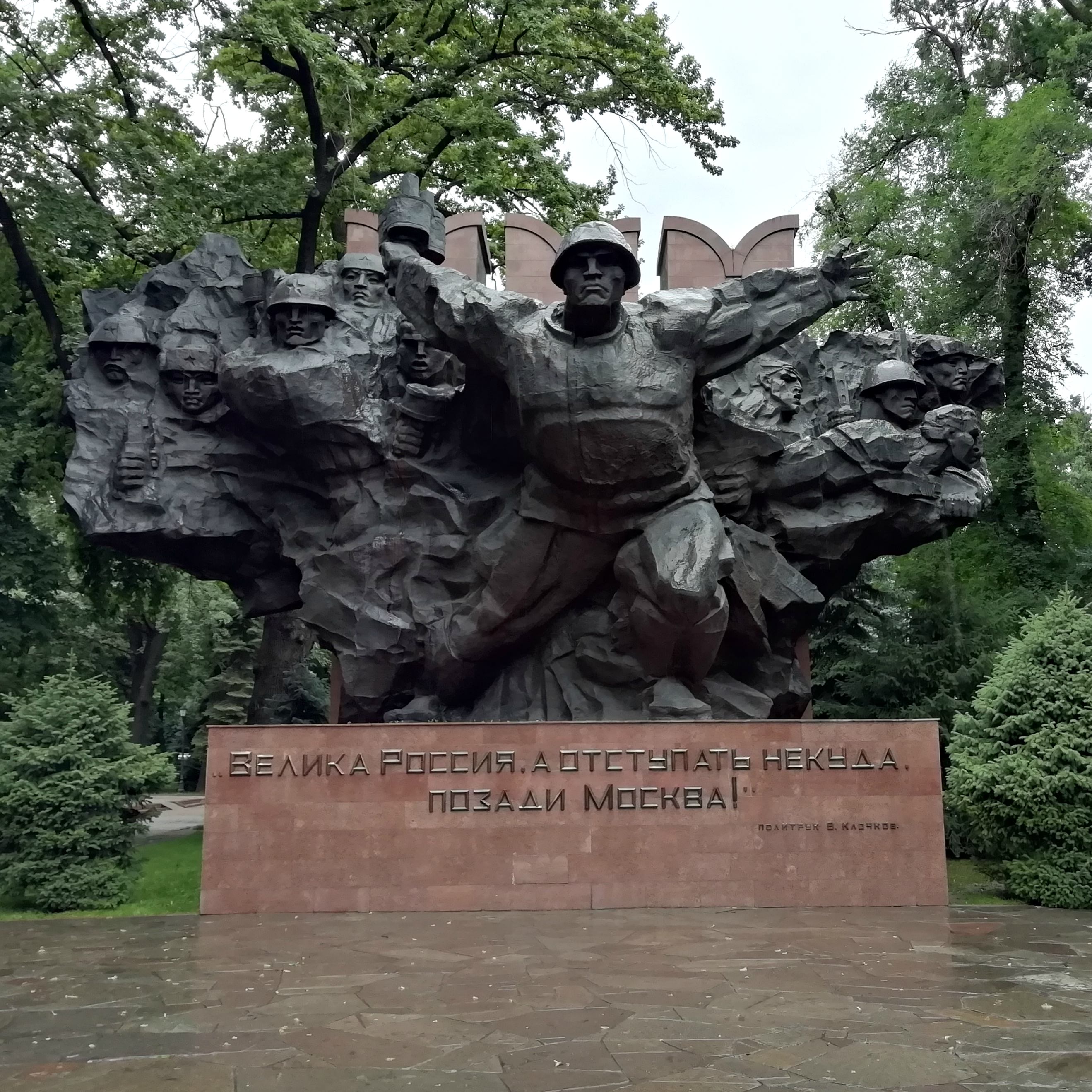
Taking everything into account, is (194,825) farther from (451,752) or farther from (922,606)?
(922,606)

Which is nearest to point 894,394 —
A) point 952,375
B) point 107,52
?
point 952,375

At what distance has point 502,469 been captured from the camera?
12.8 m

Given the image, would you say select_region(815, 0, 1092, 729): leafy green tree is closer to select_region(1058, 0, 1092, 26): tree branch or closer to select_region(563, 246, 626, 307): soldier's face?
select_region(1058, 0, 1092, 26): tree branch

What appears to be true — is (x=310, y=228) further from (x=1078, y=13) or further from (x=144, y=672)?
(x=144, y=672)

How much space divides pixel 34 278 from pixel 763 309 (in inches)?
495

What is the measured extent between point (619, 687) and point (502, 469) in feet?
9.27

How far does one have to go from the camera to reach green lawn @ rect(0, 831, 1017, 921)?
34.9 feet

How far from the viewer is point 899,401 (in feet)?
43.6

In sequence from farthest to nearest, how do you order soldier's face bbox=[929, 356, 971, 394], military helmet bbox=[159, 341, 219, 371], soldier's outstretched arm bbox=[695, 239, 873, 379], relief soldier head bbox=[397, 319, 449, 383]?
1. soldier's face bbox=[929, 356, 971, 394]
2. military helmet bbox=[159, 341, 219, 371]
3. relief soldier head bbox=[397, 319, 449, 383]
4. soldier's outstretched arm bbox=[695, 239, 873, 379]

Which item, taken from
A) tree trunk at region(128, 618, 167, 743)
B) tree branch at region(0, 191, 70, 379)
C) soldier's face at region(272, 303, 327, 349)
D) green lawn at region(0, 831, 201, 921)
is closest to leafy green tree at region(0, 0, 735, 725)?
tree branch at region(0, 191, 70, 379)

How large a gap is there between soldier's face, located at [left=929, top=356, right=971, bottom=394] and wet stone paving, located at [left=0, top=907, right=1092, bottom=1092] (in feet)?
23.8

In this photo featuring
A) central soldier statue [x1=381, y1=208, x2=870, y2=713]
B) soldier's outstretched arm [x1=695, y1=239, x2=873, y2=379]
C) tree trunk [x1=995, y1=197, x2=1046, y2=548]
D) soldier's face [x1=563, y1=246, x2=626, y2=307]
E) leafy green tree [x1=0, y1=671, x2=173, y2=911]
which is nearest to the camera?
soldier's face [x1=563, y1=246, x2=626, y2=307]

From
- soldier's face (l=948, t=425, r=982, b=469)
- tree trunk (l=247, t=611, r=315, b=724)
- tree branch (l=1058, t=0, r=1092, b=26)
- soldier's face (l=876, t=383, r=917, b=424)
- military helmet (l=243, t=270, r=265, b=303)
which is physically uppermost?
tree branch (l=1058, t=0, r=1092, b=26)

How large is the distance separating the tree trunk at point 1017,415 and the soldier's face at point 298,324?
546 inches
